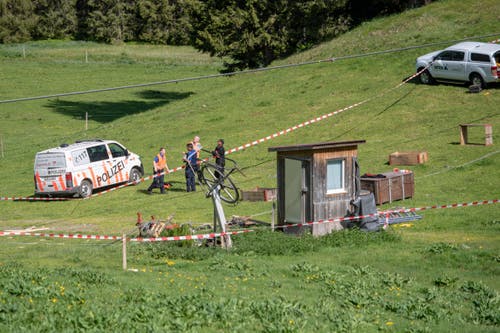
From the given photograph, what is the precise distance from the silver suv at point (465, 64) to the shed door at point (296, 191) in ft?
63.4

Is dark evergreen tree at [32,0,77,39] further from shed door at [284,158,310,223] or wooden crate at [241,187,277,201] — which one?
shed door at [284,158,310,223]

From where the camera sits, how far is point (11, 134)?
172ft

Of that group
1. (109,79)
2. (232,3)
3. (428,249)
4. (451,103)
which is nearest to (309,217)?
(428,249)

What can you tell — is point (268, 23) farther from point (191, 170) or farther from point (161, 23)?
point (161, 23)

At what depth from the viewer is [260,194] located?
25516 mm

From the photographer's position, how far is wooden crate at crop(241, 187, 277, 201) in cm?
2536

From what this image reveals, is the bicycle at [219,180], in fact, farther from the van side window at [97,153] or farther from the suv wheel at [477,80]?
the suv wheel at [477,80]

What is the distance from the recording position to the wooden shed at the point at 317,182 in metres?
19.7

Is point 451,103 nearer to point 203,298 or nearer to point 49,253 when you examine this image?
point 49,253

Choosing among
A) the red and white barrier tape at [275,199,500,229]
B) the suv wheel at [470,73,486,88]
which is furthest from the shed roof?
the suv wheel at [470,73,486,88]

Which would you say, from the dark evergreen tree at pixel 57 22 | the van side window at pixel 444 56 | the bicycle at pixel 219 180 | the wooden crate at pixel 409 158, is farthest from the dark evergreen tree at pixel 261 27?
the dark evergreen tree at pixel 57 22

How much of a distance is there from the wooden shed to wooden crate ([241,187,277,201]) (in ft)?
Result: 16.1

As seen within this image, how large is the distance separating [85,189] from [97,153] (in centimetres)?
174

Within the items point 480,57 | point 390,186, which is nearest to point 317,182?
point 390,186
